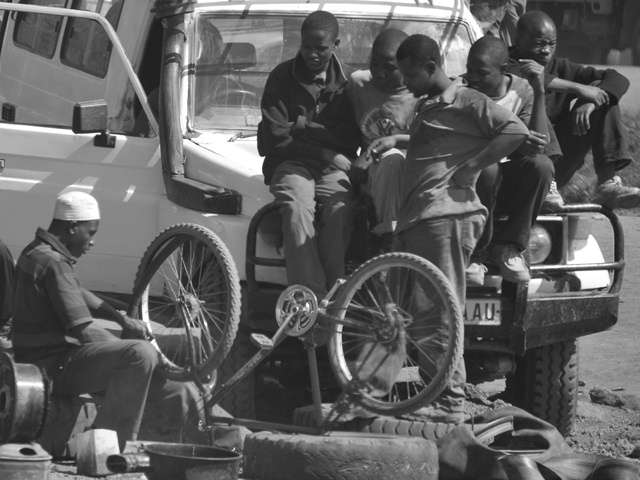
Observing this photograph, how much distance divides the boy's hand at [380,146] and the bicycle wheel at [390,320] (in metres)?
0.60

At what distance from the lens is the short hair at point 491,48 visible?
695 cm

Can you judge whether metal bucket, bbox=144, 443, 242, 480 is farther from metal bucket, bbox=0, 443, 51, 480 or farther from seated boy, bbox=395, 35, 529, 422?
seated boy, bbox=395, 35, 529, 422

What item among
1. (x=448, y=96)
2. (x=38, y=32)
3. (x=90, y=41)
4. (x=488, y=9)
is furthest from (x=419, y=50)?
(x=488, y=9)

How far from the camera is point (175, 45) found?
8141 mm

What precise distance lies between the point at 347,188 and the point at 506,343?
1054 millimetres

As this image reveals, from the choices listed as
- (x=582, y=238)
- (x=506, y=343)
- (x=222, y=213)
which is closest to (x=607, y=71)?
(x=582, y=238)

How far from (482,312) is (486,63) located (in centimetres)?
116

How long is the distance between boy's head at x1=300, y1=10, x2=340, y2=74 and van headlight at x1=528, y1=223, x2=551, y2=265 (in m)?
1.32

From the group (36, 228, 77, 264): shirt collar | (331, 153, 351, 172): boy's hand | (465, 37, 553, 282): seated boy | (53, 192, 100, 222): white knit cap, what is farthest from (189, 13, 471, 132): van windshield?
(36, 228, 77, 264): shirt collar

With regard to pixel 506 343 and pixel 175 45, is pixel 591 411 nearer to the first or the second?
pixel 506 343

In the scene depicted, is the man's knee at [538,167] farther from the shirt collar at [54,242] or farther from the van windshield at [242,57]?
the shirt collar at [54,242]

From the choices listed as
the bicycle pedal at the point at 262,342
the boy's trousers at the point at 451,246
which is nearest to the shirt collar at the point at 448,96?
the boy's trousers at the point at 451,246

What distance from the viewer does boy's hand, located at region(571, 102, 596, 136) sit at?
7.74 m

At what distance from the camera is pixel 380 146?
23.2 ft
